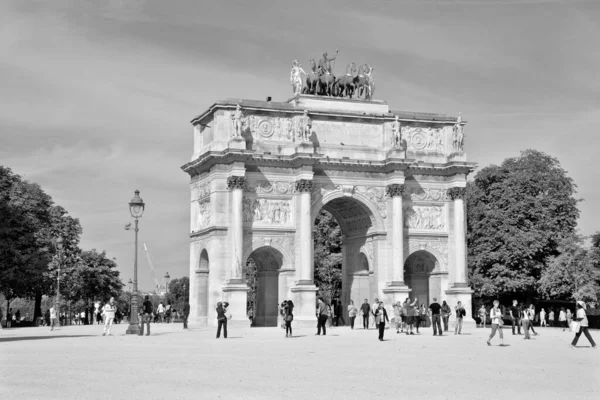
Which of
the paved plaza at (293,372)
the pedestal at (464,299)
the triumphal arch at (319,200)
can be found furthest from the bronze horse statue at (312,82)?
the paved plaza at (293,372)

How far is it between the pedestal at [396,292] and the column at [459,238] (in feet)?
13.0

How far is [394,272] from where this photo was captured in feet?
193

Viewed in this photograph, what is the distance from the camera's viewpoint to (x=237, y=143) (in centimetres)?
5572

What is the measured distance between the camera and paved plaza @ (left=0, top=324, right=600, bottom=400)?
1769 centimetres

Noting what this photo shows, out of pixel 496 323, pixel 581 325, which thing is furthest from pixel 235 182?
pixel 581 325

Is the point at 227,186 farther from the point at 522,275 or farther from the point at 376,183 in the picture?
the point at 522,275

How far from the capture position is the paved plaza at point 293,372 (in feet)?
58.0

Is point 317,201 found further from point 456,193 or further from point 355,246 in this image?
point 456,193

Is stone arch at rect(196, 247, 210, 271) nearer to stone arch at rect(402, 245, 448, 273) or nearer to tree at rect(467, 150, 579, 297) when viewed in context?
stone arch at rect(402, 245, 448, 273)

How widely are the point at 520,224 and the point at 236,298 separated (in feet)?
84.3

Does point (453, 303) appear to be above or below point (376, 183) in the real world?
below

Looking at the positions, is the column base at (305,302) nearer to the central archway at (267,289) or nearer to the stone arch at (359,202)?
the central archway at (267,289)

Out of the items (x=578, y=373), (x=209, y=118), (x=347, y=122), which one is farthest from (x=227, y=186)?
(x=578, y=373)

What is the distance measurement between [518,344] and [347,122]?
2648cm
